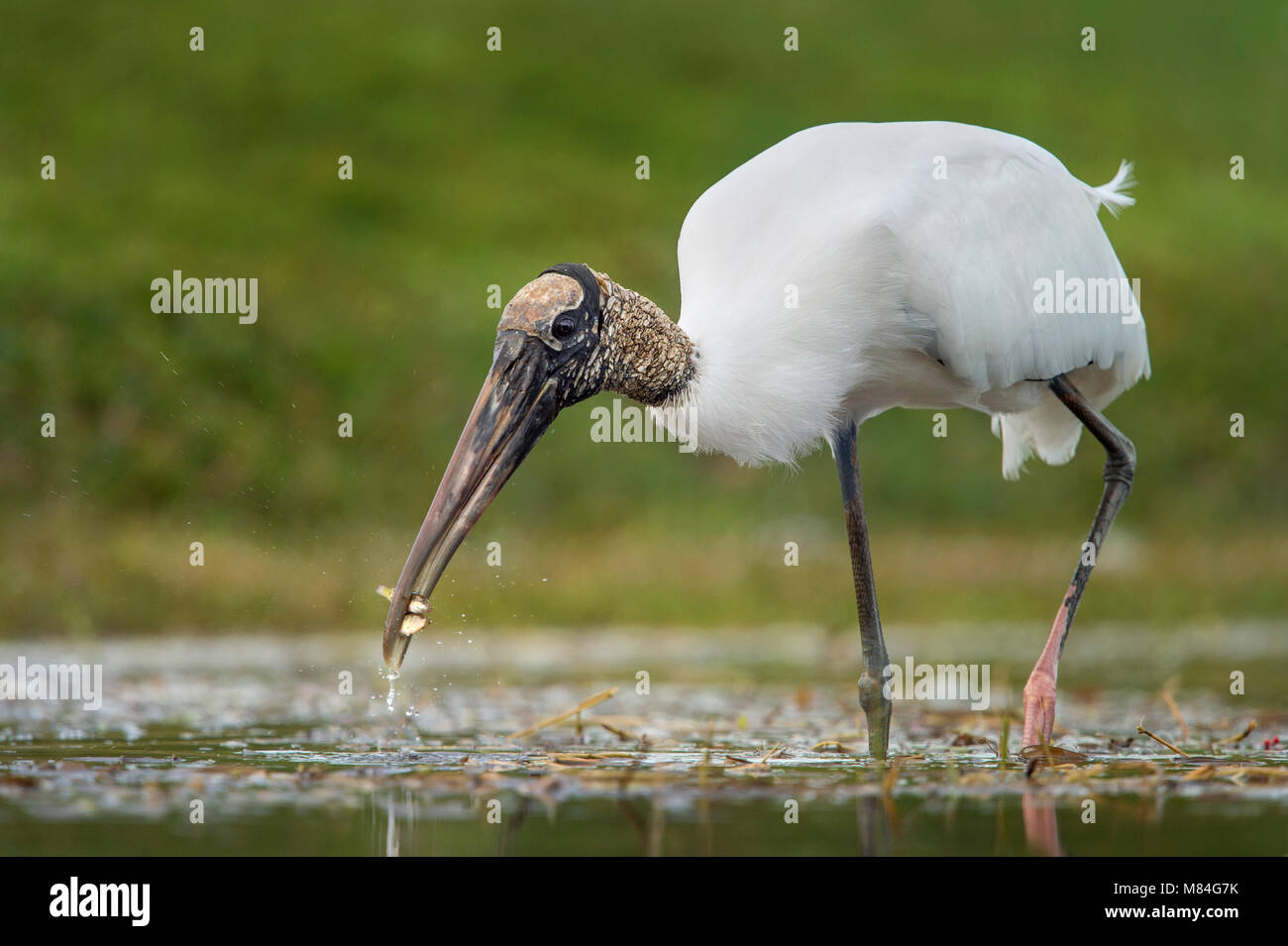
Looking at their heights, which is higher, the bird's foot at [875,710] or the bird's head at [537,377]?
the bird's head at [537,377]

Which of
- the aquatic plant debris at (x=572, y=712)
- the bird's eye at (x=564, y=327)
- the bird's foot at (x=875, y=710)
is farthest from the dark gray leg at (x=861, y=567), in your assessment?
the bird's eye at (x=564, y=327)

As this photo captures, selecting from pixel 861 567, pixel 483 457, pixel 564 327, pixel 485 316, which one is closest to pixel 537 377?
pixel 564 327

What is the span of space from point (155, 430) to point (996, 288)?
10.5 m

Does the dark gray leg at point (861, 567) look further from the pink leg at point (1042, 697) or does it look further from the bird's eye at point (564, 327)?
the bird's eye at point (564, 327)

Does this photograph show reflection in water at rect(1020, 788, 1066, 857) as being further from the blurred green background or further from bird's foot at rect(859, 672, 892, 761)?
the blurred green background

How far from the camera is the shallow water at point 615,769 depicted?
15.6 feet

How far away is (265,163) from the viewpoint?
23969mm

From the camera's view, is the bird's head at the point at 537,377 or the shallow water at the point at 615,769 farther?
the bird's head at the point at 537,377

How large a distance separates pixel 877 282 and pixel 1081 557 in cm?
146

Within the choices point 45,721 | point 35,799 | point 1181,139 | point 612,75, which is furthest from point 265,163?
point 35,799

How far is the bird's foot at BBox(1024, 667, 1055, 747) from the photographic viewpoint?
6883mm

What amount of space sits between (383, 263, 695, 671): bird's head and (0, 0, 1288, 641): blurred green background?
6.75 meters

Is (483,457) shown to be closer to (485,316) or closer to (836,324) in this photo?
(836,324)

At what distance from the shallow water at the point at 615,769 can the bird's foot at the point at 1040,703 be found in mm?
185
